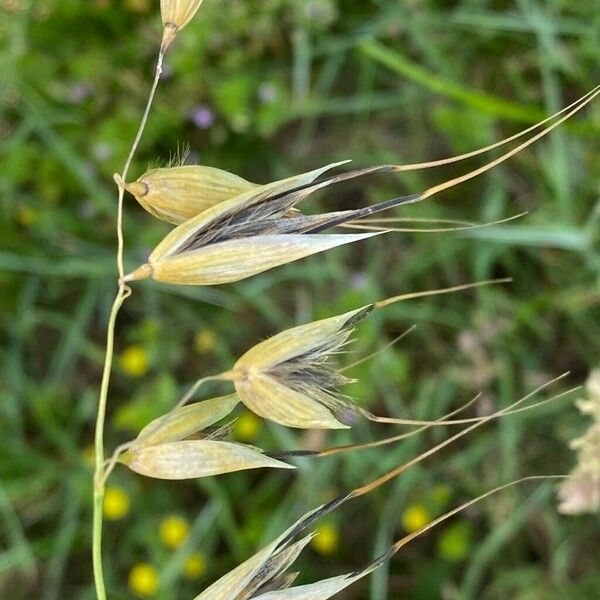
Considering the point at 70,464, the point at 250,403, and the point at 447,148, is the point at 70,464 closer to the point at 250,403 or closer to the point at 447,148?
the point at 447,148

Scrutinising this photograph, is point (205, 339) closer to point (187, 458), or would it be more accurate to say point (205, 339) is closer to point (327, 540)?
point (327, 540)

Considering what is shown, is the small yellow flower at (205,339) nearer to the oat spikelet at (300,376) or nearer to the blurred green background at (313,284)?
the blurred green background at (313,284)

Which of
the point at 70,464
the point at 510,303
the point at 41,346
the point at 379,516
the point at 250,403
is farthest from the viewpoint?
the point at 41,346

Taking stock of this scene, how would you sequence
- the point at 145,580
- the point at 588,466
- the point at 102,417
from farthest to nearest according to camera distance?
the point at 145,580
the point at 588,466
the point at 102,417

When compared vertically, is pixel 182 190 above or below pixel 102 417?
above

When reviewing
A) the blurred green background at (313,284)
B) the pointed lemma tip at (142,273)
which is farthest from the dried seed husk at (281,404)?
the blurred green background at (313,284)

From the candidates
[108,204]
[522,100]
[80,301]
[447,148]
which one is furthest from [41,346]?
[522,100]

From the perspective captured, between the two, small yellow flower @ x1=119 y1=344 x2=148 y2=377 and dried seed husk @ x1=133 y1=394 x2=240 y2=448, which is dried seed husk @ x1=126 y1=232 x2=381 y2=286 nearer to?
dried seed husk @ x1=133 y1=394 x2=240 y2=448

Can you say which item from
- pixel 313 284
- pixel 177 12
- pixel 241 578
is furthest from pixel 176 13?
pixel 313 284
